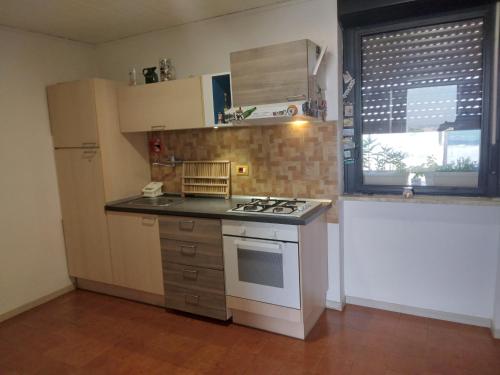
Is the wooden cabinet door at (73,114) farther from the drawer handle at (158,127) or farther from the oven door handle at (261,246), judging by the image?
the oven door handle at (261,246)

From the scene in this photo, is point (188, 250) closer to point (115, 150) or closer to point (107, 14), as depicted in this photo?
point (115, 150)

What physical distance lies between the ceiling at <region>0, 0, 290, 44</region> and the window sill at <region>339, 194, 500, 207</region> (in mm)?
1589

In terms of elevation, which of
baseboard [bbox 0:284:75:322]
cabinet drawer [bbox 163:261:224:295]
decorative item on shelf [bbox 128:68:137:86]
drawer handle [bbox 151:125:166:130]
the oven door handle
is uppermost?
decorative item on shelf [bbox 128:68:137:86]

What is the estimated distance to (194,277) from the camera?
2764 mm

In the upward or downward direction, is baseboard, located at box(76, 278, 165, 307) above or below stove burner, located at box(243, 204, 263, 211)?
below

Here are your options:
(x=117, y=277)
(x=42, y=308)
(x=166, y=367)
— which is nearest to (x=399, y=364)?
(x=166, y=367)

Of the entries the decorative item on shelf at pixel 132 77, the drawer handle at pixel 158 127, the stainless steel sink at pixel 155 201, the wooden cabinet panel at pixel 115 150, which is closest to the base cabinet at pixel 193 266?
the stainless steel sink at pixel 155 201

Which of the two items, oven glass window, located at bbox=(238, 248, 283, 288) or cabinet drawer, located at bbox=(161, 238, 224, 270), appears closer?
oven glass window, located at bbox=(238, 248, 283, 288)

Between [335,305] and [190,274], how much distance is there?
3.81 feet

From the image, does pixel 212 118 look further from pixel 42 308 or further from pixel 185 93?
pixel 42 308

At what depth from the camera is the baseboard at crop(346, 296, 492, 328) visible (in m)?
2.53

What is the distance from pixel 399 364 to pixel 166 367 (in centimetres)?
142

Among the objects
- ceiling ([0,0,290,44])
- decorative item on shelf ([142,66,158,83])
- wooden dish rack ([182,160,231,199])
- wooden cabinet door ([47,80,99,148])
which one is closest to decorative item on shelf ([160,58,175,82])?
decorative item on shelf ([142,66,158,83])

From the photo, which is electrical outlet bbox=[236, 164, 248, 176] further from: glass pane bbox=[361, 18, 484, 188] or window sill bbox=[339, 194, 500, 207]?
glass pane bbox=[361, 18, 484, 188]
